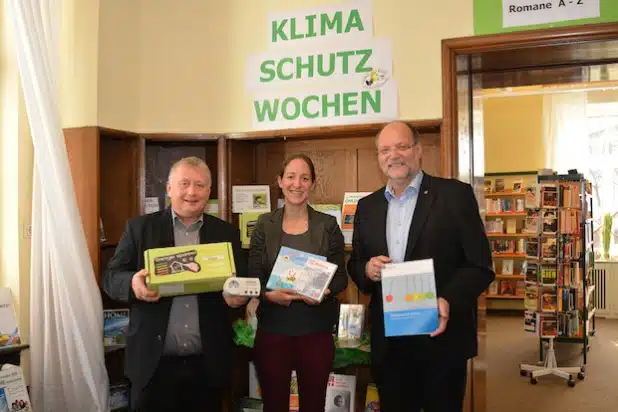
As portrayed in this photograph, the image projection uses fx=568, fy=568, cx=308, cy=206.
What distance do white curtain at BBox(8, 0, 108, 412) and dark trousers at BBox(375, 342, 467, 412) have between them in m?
1.65

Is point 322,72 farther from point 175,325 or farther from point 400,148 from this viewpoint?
point 175,325

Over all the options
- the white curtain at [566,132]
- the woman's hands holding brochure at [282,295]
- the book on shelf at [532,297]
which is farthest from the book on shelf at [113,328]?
the white curtain at [566,132]

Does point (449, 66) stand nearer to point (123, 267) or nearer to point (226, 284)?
point (226, 284)

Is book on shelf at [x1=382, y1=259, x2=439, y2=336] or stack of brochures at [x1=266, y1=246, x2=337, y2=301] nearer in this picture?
book on shelf at [x1=382, y1=259, x2=439, y2=336]

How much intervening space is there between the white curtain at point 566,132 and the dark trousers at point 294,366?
780 cm

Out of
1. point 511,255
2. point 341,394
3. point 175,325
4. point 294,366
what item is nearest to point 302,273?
point 294,366

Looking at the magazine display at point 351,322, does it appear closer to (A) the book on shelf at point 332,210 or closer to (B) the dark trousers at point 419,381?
(A) the book on shelf at point 332,210

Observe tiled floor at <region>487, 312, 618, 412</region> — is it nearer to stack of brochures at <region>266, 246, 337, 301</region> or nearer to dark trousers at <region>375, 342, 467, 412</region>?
dark trousers at <region>375, 342, 467, 412</region>

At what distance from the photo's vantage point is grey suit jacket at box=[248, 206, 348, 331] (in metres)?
2.68

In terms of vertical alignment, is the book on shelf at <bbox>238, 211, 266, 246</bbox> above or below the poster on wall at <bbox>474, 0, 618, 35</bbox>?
below

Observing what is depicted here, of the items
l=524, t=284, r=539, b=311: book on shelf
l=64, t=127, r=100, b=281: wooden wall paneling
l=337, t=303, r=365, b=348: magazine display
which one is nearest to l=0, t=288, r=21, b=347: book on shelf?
l=64, t=127, r=100, b=281: wooden wall paneling

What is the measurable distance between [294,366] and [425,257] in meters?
0.89

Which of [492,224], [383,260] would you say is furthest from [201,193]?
[492,224]

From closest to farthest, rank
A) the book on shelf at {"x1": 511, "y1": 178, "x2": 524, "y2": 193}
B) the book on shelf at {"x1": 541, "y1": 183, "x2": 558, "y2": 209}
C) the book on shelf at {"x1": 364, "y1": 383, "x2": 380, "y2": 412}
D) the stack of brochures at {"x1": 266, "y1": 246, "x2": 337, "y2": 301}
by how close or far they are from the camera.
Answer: the stack of brochures at {"x1": 266, "y1": 246, "x2": 337, "y2": 301} → the book on shelf at {"x1": 364, "y1": 383, "x2": 380, "y2": 412} → the book on shelf at {"x1": 541, "y1": 183, "x2": 558, "y2": 209} → the book on shelf at {"x1": 511, "y1": 178, "x2": 524, "y2": 193}
